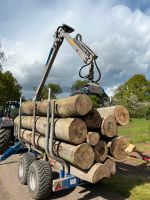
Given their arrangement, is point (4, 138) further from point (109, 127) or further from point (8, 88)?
point (8, 88)

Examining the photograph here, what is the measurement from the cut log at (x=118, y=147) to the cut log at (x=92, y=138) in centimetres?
54

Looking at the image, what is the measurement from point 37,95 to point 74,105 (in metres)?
5.73

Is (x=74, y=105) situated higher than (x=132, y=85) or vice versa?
(x=132, y=85)

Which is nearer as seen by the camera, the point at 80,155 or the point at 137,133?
the point at 80,155

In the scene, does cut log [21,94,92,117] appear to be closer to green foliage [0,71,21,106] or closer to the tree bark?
the tree bark

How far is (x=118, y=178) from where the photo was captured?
846 centimetres

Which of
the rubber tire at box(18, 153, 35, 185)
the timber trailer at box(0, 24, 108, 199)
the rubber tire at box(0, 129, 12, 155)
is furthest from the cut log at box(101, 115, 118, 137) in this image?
the rubber tire at box(0, 129, 12, 155)

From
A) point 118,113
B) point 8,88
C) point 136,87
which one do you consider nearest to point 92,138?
point 118,113

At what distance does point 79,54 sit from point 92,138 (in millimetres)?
3587

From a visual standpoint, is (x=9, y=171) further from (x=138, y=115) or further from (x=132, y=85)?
(x=132, y=85)

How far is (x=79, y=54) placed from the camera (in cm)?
938

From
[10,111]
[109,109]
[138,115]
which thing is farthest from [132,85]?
[109,109]

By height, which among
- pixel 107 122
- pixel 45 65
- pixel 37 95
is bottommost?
pixel 107 122

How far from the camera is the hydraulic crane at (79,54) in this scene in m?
7.90
